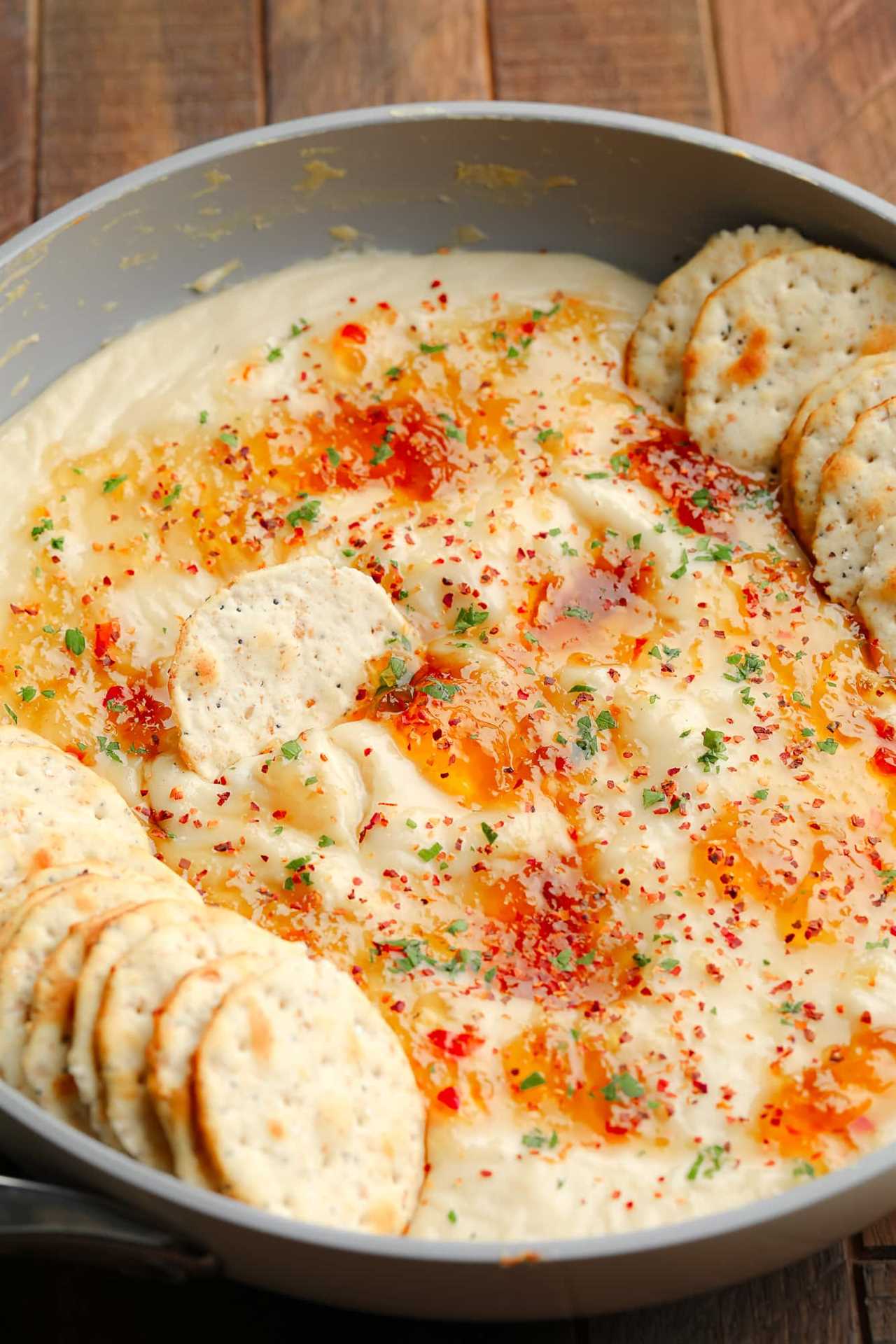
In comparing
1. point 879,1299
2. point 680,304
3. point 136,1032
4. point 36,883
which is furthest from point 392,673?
point 879,1299

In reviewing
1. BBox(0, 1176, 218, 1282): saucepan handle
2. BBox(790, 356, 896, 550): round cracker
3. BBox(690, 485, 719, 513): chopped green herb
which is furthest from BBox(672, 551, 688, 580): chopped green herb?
BBox(0, 1176, 218, 1282): saucepan handle

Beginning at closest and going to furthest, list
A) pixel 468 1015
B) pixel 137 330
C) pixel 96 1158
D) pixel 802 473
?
pixel 96 1158 → pixel 468 1015 → pixel 802 473 → pixel 137 330

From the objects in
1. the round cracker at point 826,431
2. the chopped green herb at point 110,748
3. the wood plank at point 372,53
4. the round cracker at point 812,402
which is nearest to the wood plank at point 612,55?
the wood plank at point 372,53

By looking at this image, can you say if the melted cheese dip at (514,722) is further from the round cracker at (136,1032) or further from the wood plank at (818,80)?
the wood plank at (818,80)

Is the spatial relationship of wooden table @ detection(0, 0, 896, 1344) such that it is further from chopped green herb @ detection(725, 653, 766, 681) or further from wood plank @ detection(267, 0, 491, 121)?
chopped green herb @ detection(725, 653, 766, 681)

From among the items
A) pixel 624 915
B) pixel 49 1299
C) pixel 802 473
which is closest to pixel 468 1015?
pixel 624 915

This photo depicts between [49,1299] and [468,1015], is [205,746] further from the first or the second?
[49,1299]

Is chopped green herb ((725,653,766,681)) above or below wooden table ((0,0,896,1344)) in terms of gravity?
below
